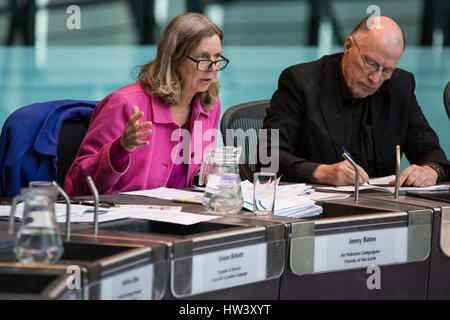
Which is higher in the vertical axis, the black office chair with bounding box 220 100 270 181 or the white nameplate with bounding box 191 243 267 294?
the black office chair with bounding box 220 100 270 181

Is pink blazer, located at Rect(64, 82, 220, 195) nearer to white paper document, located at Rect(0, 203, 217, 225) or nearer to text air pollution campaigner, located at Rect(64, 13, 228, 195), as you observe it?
text air pollution campaigner, located at Rect(64, 13, 228, 195)

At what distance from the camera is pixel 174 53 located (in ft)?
7.93

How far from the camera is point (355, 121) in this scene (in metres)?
2.69

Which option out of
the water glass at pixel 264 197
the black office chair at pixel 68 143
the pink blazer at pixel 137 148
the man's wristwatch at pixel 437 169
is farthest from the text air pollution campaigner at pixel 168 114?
the man's wristwatch at pixel 437 169

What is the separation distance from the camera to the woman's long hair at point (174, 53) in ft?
7.77

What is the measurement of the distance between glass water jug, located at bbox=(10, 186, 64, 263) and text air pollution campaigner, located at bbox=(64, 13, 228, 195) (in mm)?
994

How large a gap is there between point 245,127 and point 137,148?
0.64 meters

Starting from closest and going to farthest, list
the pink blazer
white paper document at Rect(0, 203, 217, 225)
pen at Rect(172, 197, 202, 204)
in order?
1. white paper document at Rect(0, 203, 217, 225)
2. pen at Rect(172, 197, 202, 204)
3. the pink blazer

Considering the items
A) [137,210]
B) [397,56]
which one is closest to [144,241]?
[137,210]

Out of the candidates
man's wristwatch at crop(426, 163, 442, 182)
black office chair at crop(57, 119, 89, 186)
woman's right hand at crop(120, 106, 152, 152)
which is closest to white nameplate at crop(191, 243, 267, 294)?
woman's right hand at crop(120, 106, 152, 152)

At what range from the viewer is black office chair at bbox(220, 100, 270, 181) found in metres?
2.73

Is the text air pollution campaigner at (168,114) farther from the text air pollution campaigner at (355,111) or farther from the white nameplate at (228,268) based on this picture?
the white nameplate at (228,268)

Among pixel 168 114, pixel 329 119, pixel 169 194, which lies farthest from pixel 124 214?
pixel 329 119
